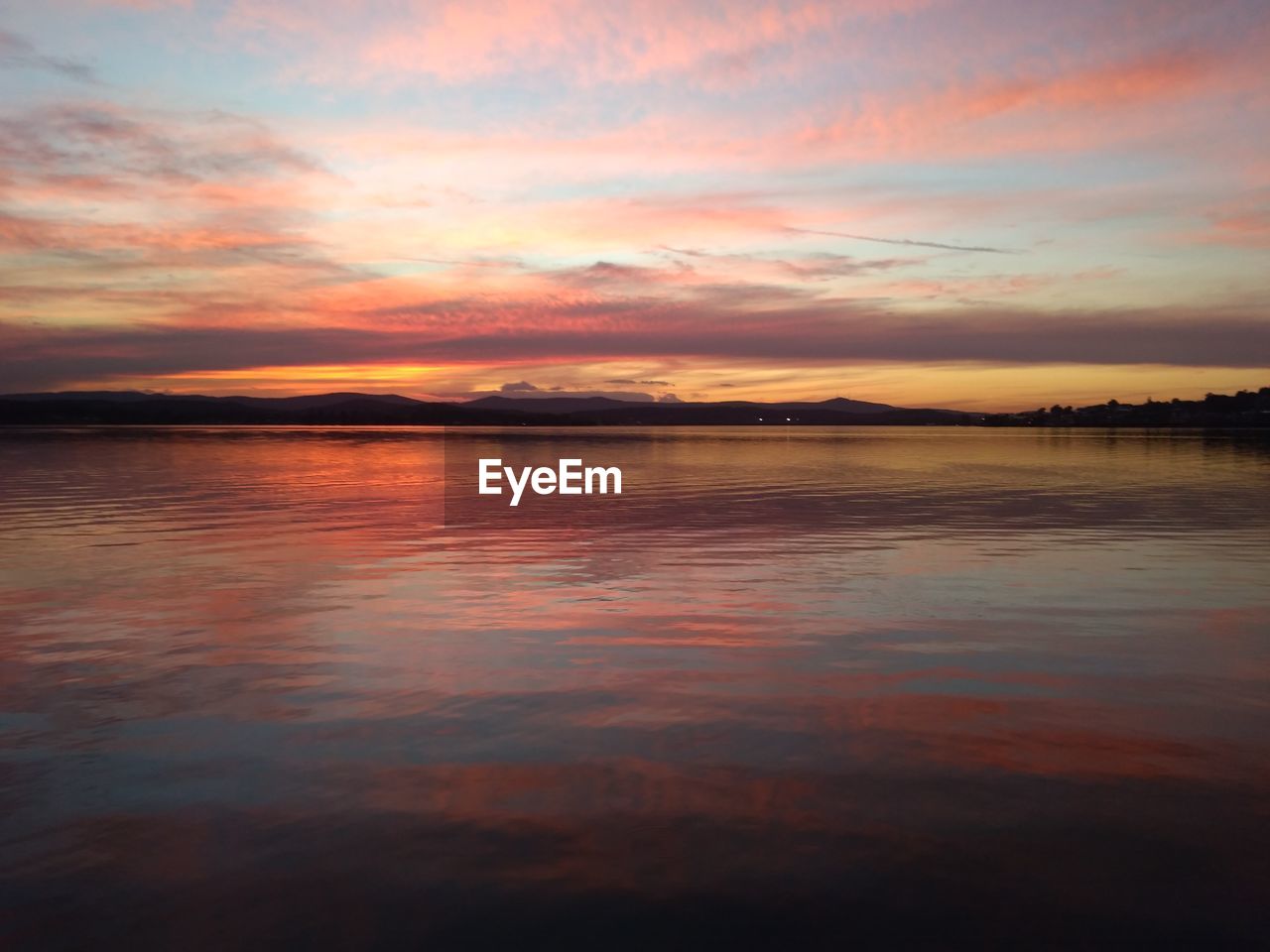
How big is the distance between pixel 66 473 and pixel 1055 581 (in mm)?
56556

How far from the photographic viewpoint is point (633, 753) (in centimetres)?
966

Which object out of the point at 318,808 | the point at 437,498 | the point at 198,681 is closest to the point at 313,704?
the point at 198,681

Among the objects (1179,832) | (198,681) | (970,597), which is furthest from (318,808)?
(970,597)

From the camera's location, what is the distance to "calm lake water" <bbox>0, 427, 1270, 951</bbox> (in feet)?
21.8

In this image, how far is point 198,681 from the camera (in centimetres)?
1240

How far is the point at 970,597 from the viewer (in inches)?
722

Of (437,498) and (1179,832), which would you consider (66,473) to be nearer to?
(437,498)

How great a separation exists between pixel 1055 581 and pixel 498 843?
639 inches

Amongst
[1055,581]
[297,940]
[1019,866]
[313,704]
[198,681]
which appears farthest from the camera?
[1055,581]

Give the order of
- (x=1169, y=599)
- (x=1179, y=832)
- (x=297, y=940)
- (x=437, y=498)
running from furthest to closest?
(x=437, y=498) → (x=1169, y=599) → (x=1179, y=832) → (x=297, y=940)

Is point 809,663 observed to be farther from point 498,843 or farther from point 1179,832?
point 498,843

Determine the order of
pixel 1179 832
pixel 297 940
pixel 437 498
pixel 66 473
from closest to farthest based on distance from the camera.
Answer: pixel 297 940 → pixel 1179 832 → pixel 437 498 → pixel 66 473

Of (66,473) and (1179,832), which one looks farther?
(66,473)

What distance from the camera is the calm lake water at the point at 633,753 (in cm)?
664
